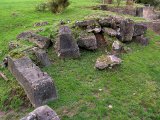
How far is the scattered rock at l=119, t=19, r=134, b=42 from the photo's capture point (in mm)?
15172

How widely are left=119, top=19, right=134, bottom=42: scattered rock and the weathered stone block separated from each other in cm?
597

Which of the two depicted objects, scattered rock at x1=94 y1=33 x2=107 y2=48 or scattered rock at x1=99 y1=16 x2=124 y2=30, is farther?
scattered rock at x1=99 y1=16 x2=124 y2=30

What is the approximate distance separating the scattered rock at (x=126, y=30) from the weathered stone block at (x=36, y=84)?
5.97 m

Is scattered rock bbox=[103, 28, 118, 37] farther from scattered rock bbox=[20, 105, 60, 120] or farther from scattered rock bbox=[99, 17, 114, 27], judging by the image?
scattered rock bbox=[20, 105, 60, 120]

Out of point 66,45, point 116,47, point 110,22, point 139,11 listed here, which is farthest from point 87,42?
point 139,11

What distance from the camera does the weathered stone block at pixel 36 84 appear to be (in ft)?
31.5

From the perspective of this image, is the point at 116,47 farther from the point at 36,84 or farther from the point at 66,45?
the point at 36,84

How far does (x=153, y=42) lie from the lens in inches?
674

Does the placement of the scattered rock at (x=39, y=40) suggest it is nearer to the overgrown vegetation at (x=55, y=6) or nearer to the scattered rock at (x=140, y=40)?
the scattered rock at (x=140, y=40)

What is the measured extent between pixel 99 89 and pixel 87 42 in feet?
10.6

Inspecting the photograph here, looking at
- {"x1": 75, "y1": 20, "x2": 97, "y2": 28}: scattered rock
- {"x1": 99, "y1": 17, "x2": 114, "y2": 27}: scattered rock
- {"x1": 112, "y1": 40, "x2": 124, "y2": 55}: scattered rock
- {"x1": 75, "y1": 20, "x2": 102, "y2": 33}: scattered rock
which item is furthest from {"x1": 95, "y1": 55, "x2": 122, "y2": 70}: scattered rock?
{"x1": 99, "y1": 17, "x2": 114, "y2": 27}: scattered rock

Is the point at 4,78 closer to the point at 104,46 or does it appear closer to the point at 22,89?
the point at 22,89

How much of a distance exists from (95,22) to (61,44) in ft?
9.11

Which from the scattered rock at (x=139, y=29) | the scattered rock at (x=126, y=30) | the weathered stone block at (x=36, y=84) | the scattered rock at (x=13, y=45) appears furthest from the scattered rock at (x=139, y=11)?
the weathered stone block at (x=36, y=84)
